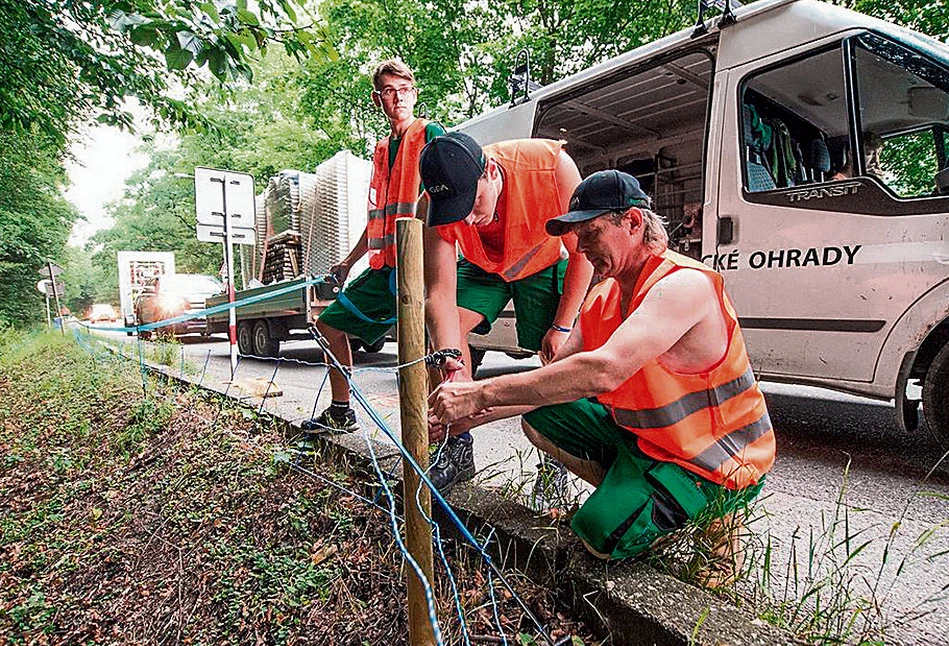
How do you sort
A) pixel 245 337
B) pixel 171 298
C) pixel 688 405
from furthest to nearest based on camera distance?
pixel 171 298 < pixel 245 337 < pixel 688 405

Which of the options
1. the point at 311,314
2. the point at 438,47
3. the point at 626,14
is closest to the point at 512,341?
the point at 311,314

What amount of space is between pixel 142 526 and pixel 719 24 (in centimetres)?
459

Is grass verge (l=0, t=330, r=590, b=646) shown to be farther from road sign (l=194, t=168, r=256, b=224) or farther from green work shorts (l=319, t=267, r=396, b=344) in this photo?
road sign (l=194, t=168, r=256, b=224)

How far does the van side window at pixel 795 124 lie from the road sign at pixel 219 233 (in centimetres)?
493

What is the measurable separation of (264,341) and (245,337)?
0.79m

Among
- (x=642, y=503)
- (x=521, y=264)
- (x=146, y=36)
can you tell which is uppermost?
(x=146, y=36)

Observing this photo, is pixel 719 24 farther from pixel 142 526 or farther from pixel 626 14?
pixel 626 14

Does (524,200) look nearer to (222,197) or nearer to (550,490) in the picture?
(550,490)

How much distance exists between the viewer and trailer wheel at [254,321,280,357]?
831 centimetres

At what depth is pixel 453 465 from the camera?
222 cm

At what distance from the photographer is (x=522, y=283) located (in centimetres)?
241

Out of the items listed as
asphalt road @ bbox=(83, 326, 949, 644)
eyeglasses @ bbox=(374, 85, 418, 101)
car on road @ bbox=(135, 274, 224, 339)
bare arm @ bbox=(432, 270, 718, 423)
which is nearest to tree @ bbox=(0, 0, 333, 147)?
eyeglasses @ bbox=(374, 85, 418, 101)

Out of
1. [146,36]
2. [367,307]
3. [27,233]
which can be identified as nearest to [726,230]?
[367,307]

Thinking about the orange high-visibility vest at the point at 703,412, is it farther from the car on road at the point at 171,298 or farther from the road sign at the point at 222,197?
the car on road at the point at 171,298
